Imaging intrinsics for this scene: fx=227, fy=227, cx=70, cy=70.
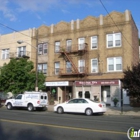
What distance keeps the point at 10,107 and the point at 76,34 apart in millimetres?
12877

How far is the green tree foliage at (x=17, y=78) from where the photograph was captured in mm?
26938

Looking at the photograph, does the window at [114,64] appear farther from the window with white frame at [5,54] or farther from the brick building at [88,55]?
the window with white frame at [5,54]

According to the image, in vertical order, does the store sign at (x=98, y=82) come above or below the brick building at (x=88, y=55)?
below

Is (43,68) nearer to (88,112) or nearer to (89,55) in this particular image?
(89,55)

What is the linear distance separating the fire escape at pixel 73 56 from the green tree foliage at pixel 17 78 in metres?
4.06

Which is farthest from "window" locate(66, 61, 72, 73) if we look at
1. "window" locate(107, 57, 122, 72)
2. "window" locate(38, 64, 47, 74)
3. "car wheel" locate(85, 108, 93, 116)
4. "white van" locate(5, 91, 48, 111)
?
"car wheel" locate(85, 108, 93, 116)

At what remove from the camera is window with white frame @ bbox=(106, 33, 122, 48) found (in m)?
27.7

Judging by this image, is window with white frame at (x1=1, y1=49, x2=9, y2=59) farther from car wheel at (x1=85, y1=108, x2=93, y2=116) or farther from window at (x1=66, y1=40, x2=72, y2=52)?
car wheel at (x1=85, y1=108, x2=93, y2=116)

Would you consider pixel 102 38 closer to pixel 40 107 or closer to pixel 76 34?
pixel 76 34

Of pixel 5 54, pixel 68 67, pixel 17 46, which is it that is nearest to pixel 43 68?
pixel 68 67

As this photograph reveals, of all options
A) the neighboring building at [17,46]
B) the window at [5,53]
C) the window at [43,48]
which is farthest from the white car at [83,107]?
the window at [5,53]

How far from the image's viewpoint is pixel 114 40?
2792 centimetres

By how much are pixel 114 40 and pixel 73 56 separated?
582cm

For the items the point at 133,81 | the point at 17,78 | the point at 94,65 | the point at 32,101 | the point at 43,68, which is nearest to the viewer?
the point at 133,81
